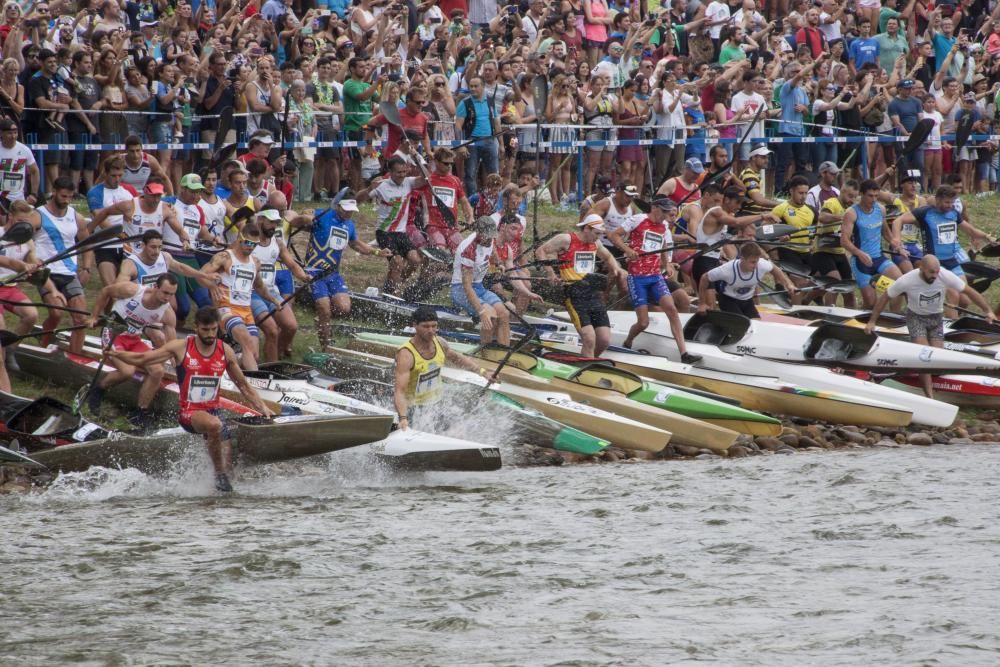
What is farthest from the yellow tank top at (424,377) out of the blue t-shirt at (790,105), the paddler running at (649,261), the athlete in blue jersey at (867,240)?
the blue t-shirt at (790,105)

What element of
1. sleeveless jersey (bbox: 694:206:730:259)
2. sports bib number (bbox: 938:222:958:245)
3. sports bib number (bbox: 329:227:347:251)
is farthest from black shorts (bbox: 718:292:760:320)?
sports bib number (bbox: 329:227:347:251)

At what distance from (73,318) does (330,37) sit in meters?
6.57

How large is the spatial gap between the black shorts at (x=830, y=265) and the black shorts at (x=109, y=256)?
7.90 m

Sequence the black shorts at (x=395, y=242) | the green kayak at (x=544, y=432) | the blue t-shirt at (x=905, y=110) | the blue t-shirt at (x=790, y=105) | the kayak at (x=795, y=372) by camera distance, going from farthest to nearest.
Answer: the blue t-shirt at (x=905, y=110) < the blue t-shirt at (x=790, y=105) < the black shorts at (x=395, y=242) < the kayak at (x=795, y=372) < the green kayak at (x=544, y=432)

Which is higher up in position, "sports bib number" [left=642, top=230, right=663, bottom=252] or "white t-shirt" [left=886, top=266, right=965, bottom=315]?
"sports bib number" [left=642, top=230, right=663, bottom=252]

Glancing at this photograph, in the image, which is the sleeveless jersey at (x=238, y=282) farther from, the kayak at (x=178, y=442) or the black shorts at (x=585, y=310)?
the black shorts at (x=585, y=310)

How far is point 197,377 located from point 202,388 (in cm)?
9

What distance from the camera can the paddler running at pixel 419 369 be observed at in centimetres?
1223

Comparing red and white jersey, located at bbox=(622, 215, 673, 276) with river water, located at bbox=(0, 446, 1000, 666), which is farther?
red and white jersey, located at bbox=(622, 215, 673, 276)

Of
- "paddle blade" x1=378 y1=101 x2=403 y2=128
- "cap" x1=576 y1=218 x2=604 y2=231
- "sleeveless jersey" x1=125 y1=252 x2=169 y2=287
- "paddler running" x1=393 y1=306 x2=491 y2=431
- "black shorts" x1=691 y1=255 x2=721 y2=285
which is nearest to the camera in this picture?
"paddler running" x1=393 y1=306 x2=491 y2=431

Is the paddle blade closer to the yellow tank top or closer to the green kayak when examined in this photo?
the green kayak

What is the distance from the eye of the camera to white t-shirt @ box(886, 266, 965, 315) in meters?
15.2

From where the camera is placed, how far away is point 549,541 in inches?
410

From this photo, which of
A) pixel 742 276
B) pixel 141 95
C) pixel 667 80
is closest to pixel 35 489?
pixel 141 95
